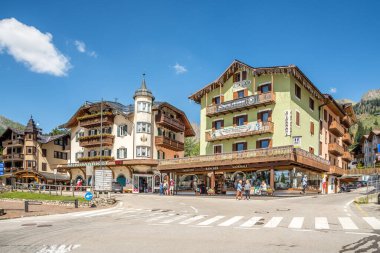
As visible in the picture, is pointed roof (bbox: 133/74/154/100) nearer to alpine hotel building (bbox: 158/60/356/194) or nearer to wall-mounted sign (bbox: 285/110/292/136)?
alpine hotel building (bbox: 158/60/356/194)

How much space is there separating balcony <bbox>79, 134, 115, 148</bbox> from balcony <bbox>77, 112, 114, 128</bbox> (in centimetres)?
194

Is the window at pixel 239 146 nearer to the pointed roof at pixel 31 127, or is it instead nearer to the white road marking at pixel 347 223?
the white road marking at pixel 347 223

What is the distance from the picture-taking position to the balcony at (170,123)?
187ft

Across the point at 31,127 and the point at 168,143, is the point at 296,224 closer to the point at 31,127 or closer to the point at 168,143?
the point at 168,143

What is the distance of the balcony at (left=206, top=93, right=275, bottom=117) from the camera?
41438 mm

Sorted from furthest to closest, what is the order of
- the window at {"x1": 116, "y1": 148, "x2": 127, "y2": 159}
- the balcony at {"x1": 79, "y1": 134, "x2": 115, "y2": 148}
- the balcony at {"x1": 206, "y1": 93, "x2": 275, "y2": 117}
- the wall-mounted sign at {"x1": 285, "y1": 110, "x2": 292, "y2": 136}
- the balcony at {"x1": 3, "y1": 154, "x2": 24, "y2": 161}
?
Result: the balcony at {"x1": 3, "y1": 154, "x2": 24, "y2": 161}
the balcony at {"x1": 79, "y1": 134, "x2": 115, "y2": 148}
the window at {"x1": 116, "y1": 148, "x2": 127, "y2": 159}
the balcony at {"x1": 206, "y1": 93, "x2": 275, "y2": 117}
the wall-mounted sign at {"x1": 285, "y1": 110, "x2": 292, "y2": 136}

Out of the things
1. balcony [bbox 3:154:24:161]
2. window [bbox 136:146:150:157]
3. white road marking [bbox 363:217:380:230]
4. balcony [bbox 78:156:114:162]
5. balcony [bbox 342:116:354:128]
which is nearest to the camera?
white road marking [bbox 363:217:380:230]

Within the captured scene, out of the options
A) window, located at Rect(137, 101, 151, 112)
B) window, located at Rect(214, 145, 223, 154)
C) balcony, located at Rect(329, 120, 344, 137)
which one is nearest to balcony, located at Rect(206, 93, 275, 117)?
window, located at Rect(214, 145, 223, 154)

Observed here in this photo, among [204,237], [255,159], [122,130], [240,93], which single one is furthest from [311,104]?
[204,237]

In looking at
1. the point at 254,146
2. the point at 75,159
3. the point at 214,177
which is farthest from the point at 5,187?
the point at 254,146

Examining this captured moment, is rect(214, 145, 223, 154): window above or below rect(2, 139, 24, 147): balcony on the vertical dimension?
below

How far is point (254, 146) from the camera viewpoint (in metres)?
43.2

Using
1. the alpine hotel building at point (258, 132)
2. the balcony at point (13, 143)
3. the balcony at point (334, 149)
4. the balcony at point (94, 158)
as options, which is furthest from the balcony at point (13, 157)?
the balcony at point (334, 149)

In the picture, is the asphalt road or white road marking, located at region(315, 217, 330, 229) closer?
the asphalt road
